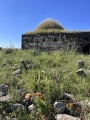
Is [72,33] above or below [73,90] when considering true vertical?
above

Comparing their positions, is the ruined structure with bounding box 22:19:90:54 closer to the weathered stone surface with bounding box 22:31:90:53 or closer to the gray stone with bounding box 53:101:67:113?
the weathered stone surface with bounding box 22:31:90:53

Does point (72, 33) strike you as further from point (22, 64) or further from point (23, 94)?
point (23, 94)

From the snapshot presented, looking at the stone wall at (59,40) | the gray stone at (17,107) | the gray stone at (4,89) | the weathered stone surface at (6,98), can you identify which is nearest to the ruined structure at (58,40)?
the stone wall at (59,40)

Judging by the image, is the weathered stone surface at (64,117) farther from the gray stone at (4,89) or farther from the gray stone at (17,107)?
the gray stone at (4,89)

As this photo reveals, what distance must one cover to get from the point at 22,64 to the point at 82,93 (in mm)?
3646

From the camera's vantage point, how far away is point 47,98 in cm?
473

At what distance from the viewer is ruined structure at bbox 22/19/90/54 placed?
874 inches

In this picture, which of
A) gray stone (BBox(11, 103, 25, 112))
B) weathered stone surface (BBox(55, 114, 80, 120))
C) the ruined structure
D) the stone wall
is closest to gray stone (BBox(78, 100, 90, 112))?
weathered stone surface (BBox(55, 114, 80, 120))

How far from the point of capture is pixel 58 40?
22.5 m

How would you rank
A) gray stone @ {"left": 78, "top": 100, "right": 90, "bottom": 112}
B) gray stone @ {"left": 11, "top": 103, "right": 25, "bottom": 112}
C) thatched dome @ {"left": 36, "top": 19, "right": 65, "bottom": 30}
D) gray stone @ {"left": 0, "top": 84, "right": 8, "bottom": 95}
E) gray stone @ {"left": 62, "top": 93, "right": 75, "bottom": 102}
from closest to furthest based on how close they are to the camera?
gray stone @ {"left": 78, "top": 100, "right": 90, "bottom": 112}
gray stone @ {"left": 11, "top": 103, "right": 25, "bottom": 112}
gray stone @ {"left": 62, "top": 93, "right": 75, "bottom": 102}
gray stone @ {"left": 0, "top": 84, "right": 8, "bottom": 95}
thatched dome @ {"left": 36, "top": 19, "right": 65, "bottom": 30}

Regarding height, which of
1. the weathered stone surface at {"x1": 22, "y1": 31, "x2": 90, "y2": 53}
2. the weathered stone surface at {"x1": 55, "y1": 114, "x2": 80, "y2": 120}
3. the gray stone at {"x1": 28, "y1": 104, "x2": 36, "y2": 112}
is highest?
the weathered stone surface at {"x1": 22, "y1": 31, "x2": 90, "y2": 53}

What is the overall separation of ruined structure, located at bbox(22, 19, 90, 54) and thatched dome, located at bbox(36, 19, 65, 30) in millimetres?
3004

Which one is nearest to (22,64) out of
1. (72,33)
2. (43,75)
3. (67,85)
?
(43,75)

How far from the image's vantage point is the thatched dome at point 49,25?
2661 centimetres
